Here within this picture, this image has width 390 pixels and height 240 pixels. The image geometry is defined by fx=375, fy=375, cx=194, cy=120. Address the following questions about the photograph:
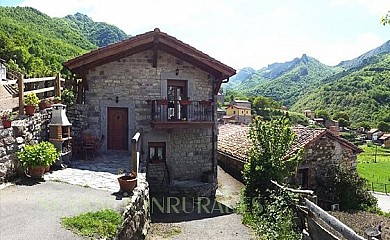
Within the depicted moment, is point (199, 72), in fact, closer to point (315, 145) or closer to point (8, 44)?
point (315, 145)

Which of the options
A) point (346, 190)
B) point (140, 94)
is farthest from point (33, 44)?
point (346, 190)

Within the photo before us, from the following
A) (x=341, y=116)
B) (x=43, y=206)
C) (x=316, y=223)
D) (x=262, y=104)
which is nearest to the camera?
(x=43, y=206)

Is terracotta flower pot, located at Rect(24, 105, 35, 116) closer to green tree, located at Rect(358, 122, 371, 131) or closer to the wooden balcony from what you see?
the wooden balcony

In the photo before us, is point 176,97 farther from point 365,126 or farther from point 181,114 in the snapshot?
point 365,126

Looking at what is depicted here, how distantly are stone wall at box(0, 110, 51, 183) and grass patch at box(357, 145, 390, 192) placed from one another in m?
28.8

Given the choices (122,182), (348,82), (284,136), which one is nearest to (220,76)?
(284,136)

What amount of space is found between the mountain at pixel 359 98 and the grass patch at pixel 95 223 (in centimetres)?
9052

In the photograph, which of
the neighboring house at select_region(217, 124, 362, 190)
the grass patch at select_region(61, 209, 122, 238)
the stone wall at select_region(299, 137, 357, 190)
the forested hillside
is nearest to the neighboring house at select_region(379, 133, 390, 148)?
the forested hillside

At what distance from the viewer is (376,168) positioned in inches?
1975

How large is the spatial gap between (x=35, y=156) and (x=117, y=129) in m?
5.53

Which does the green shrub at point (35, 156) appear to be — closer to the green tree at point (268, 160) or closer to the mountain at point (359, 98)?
the green tree at point (268, 160)

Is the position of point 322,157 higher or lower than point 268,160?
lower

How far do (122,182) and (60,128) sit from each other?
360 centimetres

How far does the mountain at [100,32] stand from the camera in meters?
78.2
